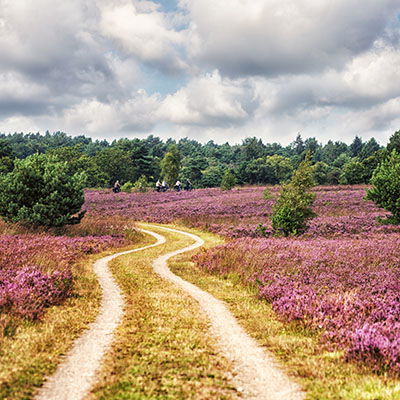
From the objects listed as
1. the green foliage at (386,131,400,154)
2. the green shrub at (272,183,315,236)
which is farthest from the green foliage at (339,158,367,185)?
the green shrub at (272,183,315,236)

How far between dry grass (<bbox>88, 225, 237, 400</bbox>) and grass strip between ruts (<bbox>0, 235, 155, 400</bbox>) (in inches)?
40.2

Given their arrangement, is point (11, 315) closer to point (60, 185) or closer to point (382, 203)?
point (60, 185)

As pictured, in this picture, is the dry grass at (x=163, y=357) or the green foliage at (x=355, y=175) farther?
the green foliage at (x=355, y=175)

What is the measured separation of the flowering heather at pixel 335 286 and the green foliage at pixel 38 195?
Result: 41.9 feet

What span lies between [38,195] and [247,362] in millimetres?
24021

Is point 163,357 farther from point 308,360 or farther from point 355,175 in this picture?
point 355,175

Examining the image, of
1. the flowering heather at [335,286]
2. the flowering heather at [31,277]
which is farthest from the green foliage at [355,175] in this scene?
the flowering heather at [31,277]

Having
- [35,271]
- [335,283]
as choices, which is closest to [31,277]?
[35,271]

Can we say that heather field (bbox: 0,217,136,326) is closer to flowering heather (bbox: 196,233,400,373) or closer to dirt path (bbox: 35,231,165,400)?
dirt path (bbox: 35,231,165,400)

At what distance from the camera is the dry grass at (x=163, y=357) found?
5634mm

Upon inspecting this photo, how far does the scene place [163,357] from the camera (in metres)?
7.05

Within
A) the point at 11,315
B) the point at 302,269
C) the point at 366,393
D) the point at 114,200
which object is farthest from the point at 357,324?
the point at 114,200

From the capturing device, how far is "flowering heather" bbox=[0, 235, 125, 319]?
958 centimetres

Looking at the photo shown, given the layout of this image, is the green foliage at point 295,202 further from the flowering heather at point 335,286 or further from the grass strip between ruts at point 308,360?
the grass strip between ruts at point 308,360
